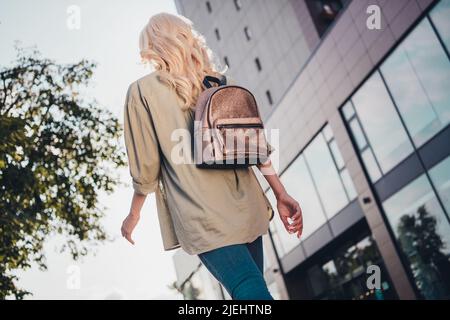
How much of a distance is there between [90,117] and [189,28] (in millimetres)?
11517

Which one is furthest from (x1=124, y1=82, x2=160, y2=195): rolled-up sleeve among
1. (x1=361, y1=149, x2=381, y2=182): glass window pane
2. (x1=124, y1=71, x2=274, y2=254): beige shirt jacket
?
(x1=361, y1=149, x2=381, y2=182): glass window pane

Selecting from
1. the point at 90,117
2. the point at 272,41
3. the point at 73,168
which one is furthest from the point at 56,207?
the point at 272,41

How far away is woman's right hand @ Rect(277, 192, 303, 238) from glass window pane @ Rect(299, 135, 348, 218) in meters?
16.0

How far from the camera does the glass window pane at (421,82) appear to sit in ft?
38.4

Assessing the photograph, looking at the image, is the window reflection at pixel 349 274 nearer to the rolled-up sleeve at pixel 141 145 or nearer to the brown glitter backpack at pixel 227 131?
the brown glitter backpack at pixel 227 131

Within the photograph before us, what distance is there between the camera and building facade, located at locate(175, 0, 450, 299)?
12.4 meters

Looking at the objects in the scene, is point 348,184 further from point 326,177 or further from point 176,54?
point 176,54

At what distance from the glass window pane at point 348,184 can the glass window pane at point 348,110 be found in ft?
6.58

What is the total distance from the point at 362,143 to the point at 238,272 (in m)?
14.9

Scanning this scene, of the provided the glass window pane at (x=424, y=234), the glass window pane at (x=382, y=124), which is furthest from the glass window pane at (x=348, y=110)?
the glass window pane at (x=424, y=234)

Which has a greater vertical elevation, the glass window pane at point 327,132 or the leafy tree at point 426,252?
the glass window pane at point 327,132

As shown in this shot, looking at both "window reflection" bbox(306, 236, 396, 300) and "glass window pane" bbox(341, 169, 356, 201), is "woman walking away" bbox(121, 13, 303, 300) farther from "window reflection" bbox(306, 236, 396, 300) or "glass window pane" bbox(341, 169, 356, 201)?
"window reflection" bbox(306, 236, 396, 300)

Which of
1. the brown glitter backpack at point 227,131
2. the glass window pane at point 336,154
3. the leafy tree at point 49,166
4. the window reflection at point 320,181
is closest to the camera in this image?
the brown glitter backpack at point 227,131
